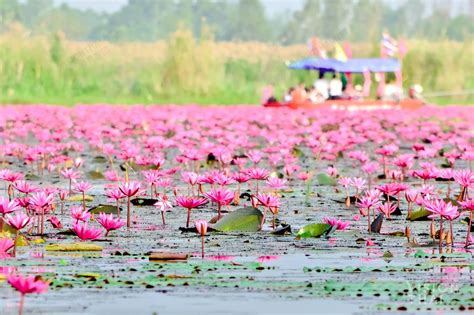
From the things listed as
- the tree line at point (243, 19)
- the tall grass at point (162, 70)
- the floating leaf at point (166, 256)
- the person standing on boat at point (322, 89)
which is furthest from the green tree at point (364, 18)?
the floating leaf at point (166, 256)

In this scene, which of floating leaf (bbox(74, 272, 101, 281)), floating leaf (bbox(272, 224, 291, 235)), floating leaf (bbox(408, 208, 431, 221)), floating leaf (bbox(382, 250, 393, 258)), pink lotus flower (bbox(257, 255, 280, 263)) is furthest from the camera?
floating leaf (bbox(408, 208, 431, 221))

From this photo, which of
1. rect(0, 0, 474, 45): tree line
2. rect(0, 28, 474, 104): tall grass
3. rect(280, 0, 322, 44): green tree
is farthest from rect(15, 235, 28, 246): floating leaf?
rect(280, 0, 322, 44): green tree

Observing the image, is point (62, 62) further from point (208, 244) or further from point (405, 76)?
point (208, 244)

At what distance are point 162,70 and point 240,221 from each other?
89.4 feet

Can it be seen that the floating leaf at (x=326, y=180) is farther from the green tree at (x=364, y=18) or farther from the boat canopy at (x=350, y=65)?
the green tree at (x=364, y=18)

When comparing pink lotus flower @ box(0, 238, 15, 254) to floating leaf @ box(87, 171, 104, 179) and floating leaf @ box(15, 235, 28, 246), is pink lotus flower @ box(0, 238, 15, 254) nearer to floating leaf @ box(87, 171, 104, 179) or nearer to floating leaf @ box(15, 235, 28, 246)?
floating leaf @ box(15, 235, 28, 246)

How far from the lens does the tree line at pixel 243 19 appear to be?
4288cm

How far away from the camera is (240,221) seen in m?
6.27

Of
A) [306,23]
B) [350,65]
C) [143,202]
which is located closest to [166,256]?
[143,202]

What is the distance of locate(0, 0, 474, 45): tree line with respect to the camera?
1688 inches

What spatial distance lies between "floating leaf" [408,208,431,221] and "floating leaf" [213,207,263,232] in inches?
38.6

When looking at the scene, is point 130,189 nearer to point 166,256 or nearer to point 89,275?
point 166,256

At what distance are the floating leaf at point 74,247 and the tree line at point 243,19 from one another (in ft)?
93.9

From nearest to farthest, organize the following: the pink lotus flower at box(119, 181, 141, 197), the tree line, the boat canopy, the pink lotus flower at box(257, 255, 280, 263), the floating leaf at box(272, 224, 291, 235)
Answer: the pink lotus flower at box(257, 255, 280, 263)
the pink lotus flower at box(119, 181, 141, 197)
the floating leaf at box(272, 224, 291, 235)
the boat canopy
the tree line
